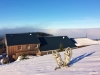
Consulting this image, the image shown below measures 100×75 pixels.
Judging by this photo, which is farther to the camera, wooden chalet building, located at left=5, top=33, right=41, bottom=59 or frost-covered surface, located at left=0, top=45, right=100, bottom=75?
wooden chalet building, located at left=5, top=33, right=41, bottom=59

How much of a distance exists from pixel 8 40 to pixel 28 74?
22217 millimetres

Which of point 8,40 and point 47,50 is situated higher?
point 8,40

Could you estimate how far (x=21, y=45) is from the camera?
90.2 ft

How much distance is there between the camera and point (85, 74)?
4.70 m

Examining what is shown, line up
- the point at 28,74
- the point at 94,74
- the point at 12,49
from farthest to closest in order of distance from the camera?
1. the point at 12,49
2. the point at 28,74
3. the point at 94,74

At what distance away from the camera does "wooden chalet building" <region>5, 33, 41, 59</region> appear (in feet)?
87.7

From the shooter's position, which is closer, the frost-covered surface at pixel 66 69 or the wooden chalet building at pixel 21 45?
the frost-covered surface at pixel 66 69

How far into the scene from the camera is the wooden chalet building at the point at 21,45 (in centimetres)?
2672

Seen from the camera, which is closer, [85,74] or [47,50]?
[85,74]

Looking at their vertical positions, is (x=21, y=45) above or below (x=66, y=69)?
below

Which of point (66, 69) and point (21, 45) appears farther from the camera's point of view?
point (21, 45)

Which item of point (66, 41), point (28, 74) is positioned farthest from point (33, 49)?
point (28, 74)

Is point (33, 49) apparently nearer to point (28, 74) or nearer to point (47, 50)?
point (47, 50)

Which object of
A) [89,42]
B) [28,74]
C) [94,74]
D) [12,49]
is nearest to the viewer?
[94,74]
